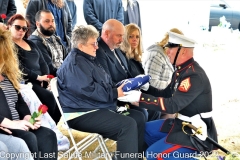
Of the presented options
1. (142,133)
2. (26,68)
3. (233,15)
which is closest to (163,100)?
(142,133)

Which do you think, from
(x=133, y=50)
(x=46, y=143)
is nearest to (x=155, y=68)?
(x=133, y=50)

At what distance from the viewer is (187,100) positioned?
9.20 feet

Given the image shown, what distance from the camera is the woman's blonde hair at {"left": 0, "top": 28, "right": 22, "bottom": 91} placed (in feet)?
9.02

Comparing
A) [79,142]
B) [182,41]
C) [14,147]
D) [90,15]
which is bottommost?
[79,142]

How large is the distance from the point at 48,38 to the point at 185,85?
199 cm

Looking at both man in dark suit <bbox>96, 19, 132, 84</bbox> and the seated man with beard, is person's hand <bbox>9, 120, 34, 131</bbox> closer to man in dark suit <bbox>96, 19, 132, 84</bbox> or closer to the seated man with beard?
man in dark suit <bbox>96, 19, 132, 84</bbox>

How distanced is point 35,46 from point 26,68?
283mm

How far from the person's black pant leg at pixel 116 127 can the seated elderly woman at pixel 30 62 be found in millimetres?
629

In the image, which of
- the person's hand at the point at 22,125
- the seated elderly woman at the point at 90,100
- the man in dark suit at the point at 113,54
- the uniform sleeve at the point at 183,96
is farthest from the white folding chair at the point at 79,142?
the uniform sleeve at the point at 183,96

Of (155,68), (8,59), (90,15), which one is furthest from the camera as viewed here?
(90,15)

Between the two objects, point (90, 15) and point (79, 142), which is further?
point (90, 15)

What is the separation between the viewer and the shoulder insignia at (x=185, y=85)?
2.80 meters

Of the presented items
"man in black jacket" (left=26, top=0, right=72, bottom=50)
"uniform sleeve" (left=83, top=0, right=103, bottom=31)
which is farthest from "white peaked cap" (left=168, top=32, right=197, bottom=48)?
"uniform sleeve" (left=83, top=0, right=103, bottom=31)

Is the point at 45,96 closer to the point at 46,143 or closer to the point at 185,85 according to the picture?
the point at 46,143
